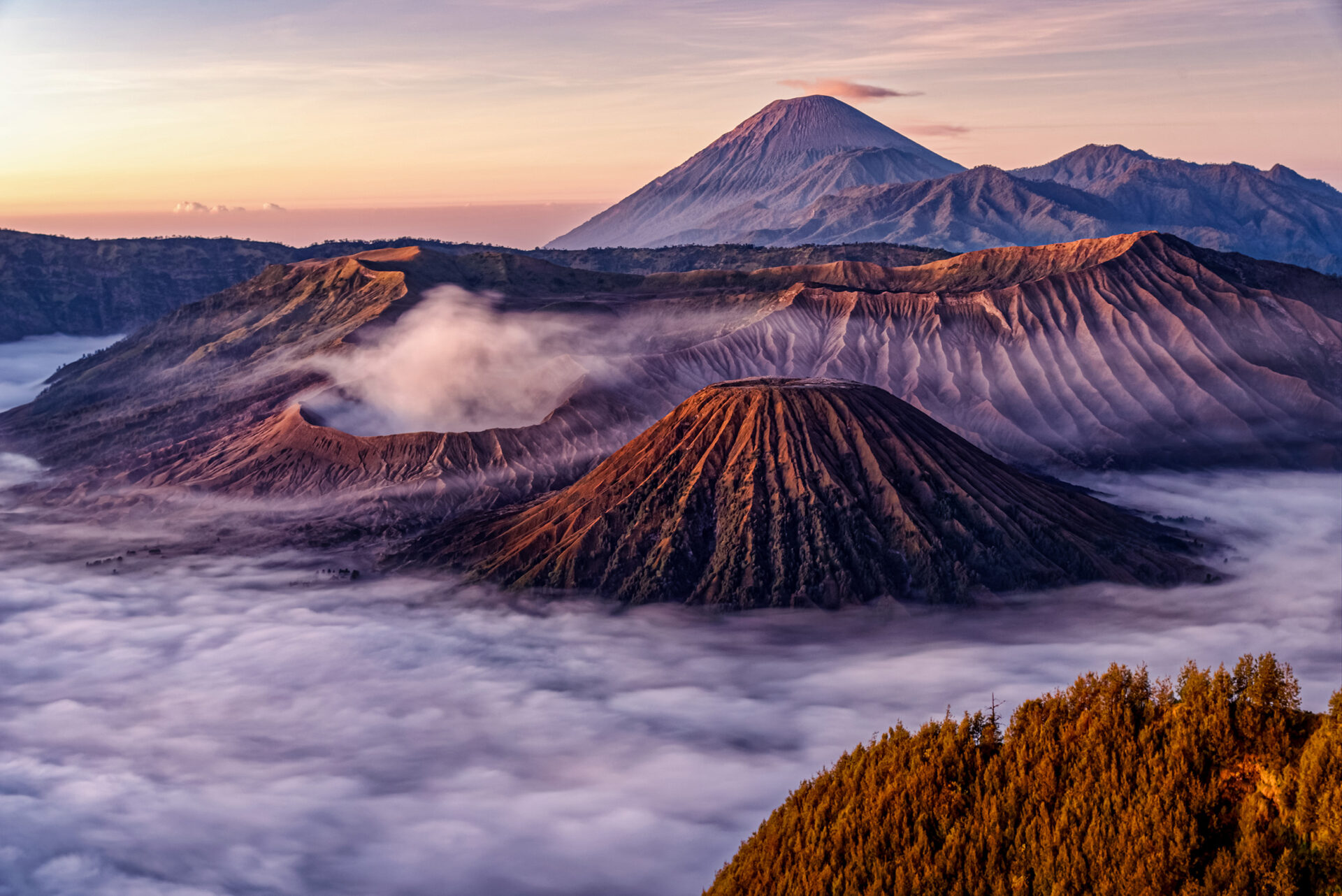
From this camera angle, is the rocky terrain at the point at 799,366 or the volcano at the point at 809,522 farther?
the rocky terrain at the point at 799,366

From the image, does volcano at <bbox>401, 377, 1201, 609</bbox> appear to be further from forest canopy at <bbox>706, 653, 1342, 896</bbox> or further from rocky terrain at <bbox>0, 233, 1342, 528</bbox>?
forest canopy at <bbox>706, 653, 1342, 896</bbox>

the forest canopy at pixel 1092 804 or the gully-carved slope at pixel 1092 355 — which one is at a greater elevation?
the gully-carved slope at pixel 1092 355

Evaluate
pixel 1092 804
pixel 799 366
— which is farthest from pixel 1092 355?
pixel 1092 804

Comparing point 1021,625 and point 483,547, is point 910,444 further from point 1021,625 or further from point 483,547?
point 483,547

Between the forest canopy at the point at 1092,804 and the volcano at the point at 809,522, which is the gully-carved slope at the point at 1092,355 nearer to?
the volcano at the point at 809,522

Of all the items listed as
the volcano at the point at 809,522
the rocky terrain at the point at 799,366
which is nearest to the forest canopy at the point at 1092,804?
the volcano at the point at 809,522

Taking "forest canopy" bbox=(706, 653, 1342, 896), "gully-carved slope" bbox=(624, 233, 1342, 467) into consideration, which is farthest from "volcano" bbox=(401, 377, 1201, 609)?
"forest canopy" bbox=(706, 653, 1342, 896)
